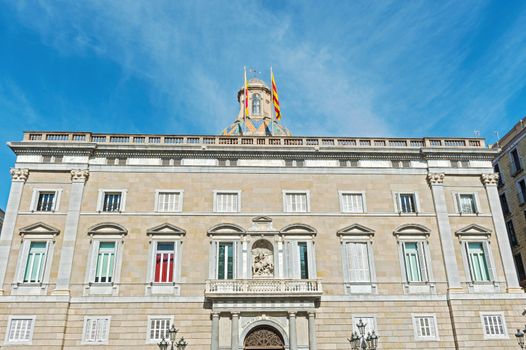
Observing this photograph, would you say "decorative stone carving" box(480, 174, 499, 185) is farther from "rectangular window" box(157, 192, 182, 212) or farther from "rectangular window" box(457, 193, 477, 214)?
"rectangular window" box(157, 192, 182, 212)

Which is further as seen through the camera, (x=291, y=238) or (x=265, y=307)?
(x=291, y=238)

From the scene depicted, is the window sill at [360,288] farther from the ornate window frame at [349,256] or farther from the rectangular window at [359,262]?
the rectangular window at [359,262]

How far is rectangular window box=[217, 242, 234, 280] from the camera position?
89.1 ft

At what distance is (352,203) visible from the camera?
2953 cm

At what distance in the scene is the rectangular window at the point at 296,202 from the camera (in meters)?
29.1

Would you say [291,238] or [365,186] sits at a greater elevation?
[365,186]

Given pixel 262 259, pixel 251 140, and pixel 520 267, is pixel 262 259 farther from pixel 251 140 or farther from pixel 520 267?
pixel 520 267

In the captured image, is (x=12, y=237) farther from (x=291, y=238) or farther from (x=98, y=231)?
(x=291, y=238)

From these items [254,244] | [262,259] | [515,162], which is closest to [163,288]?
[254,244]

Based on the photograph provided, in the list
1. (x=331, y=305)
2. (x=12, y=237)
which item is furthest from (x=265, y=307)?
(x=12, y=237)

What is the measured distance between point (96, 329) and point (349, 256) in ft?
46.3

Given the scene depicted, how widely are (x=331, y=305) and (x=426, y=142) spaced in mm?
12185

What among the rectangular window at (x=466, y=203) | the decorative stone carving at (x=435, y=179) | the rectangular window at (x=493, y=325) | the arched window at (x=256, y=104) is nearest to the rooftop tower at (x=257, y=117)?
the arched window at (x=256, y=104)

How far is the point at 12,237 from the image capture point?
2698cm
